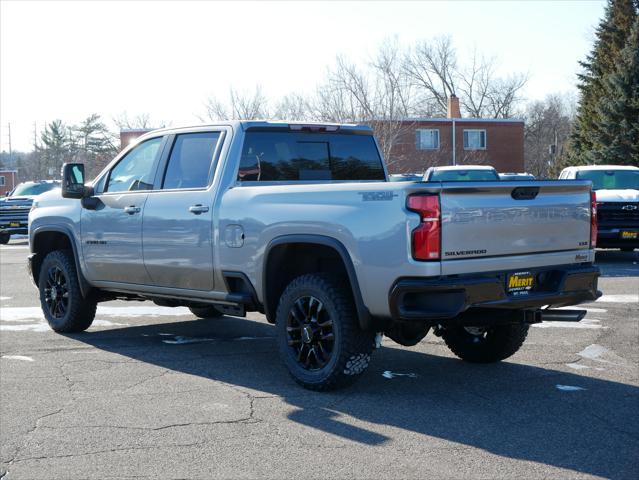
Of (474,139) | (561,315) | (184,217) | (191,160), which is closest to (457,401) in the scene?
(561,315)

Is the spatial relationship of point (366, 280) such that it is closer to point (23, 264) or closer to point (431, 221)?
point (431, 221)

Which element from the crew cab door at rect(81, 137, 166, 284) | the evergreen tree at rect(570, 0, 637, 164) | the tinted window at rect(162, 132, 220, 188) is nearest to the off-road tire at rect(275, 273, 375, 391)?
the tinted window at rect(162, 132, 220, 188)

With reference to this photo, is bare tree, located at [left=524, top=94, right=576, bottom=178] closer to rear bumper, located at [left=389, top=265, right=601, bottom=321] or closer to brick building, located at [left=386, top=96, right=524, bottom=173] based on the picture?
brick building, located at [left=386, top=96, right=524, bottom=173]

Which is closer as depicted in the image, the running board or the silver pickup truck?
the silver pickup truck

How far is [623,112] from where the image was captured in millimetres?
42562

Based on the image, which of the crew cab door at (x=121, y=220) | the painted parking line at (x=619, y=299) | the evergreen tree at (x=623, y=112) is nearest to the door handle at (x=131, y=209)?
the crew cab door at (x=121, y=220)

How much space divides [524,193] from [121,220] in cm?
384

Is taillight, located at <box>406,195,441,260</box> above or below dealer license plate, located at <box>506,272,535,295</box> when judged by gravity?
above

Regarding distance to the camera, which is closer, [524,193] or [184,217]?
[524,193]

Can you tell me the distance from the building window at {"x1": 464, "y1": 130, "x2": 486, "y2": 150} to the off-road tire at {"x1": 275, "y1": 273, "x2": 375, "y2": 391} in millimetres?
48070

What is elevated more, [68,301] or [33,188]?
[33,188]

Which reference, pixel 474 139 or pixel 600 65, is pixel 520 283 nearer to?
pixel 600 65

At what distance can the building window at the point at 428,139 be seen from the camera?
51.1 metres

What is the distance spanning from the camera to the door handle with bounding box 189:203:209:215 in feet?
24.3
